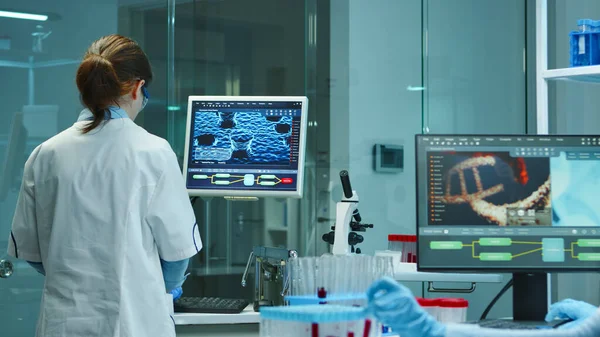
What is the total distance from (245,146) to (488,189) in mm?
1334

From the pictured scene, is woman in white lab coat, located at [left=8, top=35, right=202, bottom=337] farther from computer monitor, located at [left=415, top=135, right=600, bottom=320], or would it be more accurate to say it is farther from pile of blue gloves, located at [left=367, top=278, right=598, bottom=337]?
pile of blue gloves, located at [left=367, top=278, right=598, bottom=337]

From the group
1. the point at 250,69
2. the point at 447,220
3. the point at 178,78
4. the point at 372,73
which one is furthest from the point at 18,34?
the point at 447,220

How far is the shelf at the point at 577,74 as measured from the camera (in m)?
2.53

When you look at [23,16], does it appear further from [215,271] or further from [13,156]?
[215,271]

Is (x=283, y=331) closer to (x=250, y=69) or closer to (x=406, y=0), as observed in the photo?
(x=250, y=69)

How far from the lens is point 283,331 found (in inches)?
56.9

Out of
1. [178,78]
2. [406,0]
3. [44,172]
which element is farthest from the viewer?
[406,0]

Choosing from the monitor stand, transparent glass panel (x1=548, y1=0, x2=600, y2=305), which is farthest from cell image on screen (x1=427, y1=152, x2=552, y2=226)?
transparent glass panel (x1=548, y1=0, x2=600, y2=305)

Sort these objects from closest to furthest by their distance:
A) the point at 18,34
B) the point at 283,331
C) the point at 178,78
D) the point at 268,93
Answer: the point at 283,331 → the point at 18,34 → the point at 178,78 → the point at 268,93

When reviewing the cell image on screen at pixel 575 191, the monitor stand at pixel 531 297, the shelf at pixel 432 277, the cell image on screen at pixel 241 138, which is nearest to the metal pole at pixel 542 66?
the shelf at pixel 432 277

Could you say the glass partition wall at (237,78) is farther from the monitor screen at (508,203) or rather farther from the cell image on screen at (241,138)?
the monitor screen at (508,203)

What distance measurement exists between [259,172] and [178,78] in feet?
4.47

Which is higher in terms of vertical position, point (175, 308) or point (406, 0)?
point (406, 0)

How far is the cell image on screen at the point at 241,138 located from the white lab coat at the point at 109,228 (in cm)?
82
